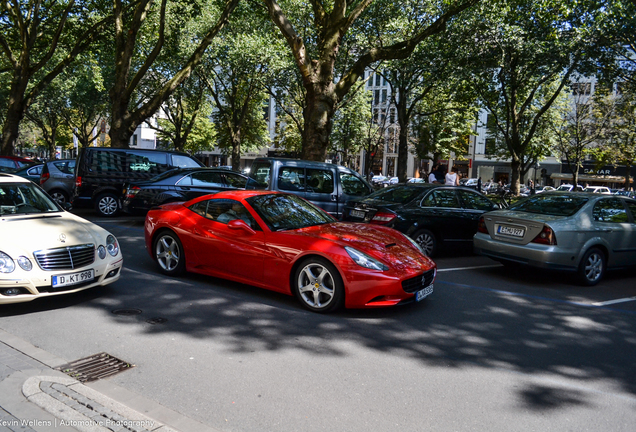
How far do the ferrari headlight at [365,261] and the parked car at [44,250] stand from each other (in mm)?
2863

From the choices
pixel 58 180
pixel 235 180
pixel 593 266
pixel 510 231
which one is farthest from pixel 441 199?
pixel 58 180

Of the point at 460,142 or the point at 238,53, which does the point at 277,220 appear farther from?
the point at 460,142

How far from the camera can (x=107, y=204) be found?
47.3 ft

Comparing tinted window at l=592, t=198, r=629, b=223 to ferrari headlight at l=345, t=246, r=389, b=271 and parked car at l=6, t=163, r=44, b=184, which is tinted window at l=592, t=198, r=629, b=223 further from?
parked car at l=6, t=163, r=44, b=184

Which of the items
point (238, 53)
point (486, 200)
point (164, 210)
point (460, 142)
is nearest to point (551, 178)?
point (460, 142)

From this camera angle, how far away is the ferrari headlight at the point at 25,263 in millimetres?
5223

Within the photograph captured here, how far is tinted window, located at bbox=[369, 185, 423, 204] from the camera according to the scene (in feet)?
33.0

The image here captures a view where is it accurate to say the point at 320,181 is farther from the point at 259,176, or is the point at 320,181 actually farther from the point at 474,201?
the point at 474,201

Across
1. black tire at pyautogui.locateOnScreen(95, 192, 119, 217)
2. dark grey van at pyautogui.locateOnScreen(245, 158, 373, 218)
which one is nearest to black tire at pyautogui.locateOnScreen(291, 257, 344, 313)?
dark grey van at pyautogui.locateOnScreen(245, 158, 373, 218)

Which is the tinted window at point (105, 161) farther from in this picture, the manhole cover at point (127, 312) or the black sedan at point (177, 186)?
the manhole cover at point (127, 312)

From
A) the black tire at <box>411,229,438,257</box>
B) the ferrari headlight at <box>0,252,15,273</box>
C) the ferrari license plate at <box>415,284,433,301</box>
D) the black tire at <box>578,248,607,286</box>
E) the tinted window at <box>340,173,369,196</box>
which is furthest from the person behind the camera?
the tinted window at <box>340,173,369,196</box>

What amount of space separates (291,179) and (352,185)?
5.30 feet

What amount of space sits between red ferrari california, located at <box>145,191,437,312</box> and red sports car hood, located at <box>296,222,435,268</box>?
0.04ft

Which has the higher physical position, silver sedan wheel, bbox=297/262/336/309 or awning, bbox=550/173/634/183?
awning, bbox=550/173/634/183
